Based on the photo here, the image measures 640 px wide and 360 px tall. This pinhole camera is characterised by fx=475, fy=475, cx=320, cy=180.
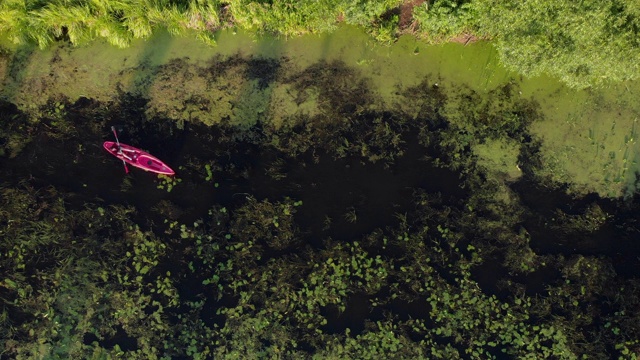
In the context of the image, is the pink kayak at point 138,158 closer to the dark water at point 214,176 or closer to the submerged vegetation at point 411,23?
the dark water at point 214,176

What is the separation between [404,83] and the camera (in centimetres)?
663

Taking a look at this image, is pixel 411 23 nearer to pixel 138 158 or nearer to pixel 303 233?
pixel 303 233

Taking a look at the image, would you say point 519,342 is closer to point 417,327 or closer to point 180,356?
point 417,327

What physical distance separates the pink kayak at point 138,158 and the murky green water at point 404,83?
75cm

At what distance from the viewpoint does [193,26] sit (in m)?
6.65

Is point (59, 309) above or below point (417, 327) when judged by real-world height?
below

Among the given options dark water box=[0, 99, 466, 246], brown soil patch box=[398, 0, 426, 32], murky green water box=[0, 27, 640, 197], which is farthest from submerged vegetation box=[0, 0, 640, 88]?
dark water box=[0, 99, 466, 246]

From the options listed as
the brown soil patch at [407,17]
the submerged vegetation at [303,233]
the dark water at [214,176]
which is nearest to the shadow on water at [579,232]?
the submerged vegetation at [303,233]

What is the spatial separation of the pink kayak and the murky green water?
0.75 meters

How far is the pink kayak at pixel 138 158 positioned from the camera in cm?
650

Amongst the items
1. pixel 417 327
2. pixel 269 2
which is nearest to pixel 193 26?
pixel 269 2

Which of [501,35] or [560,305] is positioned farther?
[560,305]

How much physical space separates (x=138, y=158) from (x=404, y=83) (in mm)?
3813

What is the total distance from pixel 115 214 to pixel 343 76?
372cm
